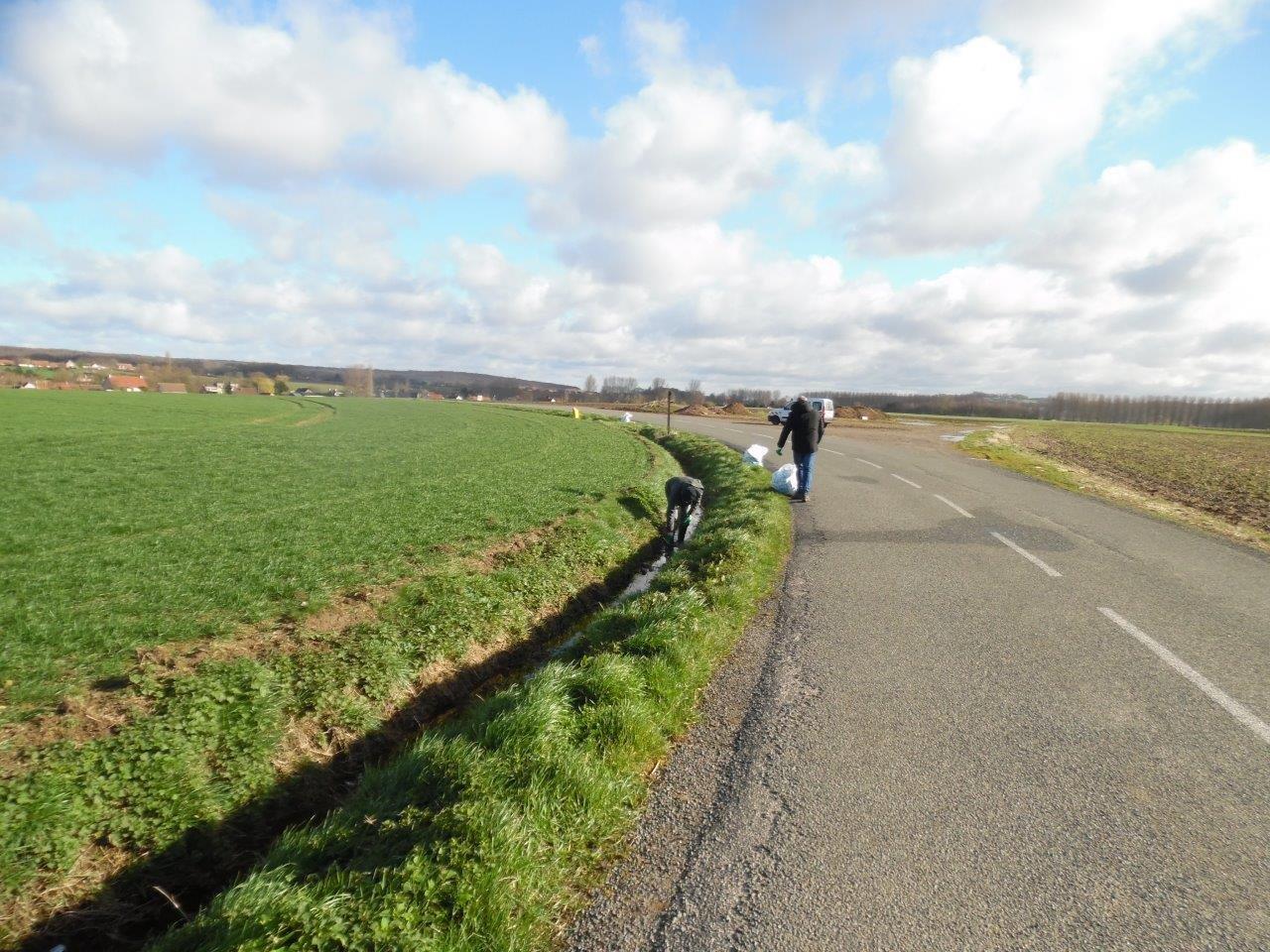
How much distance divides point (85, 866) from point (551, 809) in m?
2.69

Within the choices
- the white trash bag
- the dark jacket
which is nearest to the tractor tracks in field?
the dark jacket

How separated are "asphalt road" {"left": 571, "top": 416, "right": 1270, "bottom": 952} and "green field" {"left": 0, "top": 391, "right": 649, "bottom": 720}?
4.47m

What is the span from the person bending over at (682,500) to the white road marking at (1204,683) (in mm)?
5631

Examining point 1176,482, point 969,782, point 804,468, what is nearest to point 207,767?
point 969,782

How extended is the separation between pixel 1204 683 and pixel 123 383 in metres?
119

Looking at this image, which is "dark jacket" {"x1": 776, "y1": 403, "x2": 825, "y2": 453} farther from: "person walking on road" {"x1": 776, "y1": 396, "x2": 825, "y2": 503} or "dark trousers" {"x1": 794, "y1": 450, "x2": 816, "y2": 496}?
"dark trousers" {"x1": 794, "y1": 450, "x2": 816, "y2": 496}

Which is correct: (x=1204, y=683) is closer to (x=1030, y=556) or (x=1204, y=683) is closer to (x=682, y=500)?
(x=1030, y=556)

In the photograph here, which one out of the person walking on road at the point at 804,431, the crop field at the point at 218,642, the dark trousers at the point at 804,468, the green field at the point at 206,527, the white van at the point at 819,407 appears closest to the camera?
the crop field at the point at 218,642

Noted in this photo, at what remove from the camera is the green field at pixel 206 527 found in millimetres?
5191

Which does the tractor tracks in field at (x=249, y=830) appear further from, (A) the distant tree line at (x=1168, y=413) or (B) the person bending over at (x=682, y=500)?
(A) the distant tree line at (x=1168, y=413)

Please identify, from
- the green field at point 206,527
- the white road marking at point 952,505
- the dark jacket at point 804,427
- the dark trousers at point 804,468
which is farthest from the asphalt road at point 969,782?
the dark trousers at point 804,468

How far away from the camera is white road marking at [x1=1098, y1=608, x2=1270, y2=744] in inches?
156

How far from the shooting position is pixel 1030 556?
27.1 ft

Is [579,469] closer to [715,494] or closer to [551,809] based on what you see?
[715,494]
